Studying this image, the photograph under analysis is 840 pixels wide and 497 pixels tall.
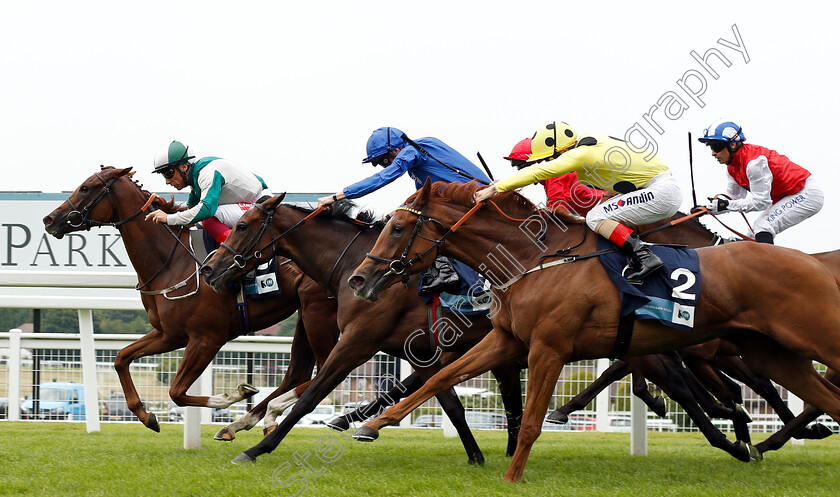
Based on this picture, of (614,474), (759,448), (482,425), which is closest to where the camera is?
(614,474)

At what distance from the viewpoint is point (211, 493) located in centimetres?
451

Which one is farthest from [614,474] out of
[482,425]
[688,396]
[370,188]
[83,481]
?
[482,425]

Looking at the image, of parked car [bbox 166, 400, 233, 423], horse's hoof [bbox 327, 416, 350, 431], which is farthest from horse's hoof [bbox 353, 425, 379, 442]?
parked car [bbox 166, 400, 233, 423]

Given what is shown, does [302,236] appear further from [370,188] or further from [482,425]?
[482,425]

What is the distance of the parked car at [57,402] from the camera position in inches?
371

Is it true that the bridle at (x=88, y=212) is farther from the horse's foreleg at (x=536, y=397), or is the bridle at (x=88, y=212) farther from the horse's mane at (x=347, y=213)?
the horse's foreleg at (x=536, y=397)

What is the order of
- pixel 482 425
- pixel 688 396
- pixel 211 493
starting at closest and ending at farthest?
pixel 211 493
pixel 688 396
pixel 482 425

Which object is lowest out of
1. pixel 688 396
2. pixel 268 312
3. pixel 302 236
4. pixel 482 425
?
pixel 482 425

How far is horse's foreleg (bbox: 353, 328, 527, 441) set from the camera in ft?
15.6

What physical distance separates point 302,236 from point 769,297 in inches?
120

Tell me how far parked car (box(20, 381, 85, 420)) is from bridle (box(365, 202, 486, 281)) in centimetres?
551

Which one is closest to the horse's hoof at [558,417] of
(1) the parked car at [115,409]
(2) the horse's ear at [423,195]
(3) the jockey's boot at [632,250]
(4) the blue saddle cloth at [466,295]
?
(4) the blue saddle cloth at [466,295]

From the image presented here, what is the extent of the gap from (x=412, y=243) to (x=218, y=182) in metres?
2.13

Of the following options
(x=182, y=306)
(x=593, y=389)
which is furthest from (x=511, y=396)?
(x=182, y=306)
